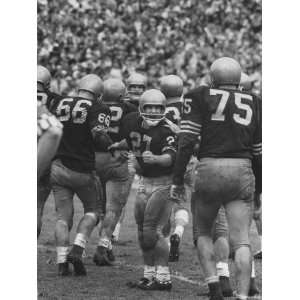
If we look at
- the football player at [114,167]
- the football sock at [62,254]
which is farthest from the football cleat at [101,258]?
the football sock at [62,254]

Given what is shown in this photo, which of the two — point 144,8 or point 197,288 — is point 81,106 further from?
point 144,8

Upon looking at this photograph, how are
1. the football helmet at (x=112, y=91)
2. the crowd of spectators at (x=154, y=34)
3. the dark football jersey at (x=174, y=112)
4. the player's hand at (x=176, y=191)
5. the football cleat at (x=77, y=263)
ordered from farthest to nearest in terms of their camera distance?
the crowd of spectators at (x=154, y=34) < the football helmet at (x=112, y=91) < the dark football jersey at (x=174, y=112) < the football cleat at (x=77, y=263) < the player's hand at (x=176, y=191)

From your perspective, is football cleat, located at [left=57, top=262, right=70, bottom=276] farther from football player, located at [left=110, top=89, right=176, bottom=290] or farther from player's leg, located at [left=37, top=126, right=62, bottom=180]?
player's leg, located at [left=37, top=126, right=62, bottom=180]

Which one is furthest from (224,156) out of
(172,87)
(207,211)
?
(172,87)

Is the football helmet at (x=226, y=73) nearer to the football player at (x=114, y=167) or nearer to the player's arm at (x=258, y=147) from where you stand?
the player's arm at (x=258, y=147)

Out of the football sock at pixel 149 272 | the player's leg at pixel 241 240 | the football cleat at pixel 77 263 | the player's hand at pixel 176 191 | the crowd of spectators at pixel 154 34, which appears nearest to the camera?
the player's leg at pixel 241 240

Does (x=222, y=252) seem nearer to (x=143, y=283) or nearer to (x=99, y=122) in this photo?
(x=143, y=283)

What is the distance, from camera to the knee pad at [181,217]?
716 centimetres

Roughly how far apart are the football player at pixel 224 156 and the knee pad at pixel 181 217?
1909mm

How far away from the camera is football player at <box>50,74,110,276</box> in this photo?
6191 mm

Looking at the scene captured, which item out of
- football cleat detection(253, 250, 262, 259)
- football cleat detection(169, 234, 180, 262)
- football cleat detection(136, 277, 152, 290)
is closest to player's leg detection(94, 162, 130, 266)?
football cleat detection(169, 234, 180, 262)

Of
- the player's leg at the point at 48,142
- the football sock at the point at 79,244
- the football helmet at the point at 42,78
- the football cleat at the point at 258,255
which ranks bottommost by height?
the football cleat at the point at 258,255

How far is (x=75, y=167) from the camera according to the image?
623 centimetres

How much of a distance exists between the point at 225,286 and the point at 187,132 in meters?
1.11
